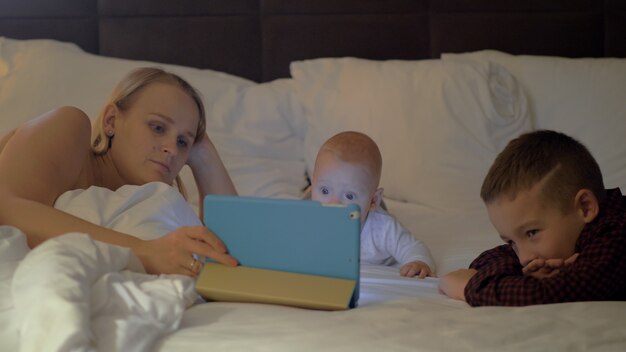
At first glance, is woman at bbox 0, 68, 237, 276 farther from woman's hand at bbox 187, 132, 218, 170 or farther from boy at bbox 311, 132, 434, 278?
boy at bbox 311, 132, 434, 278

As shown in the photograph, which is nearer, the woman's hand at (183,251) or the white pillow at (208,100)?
the woman's hand at (183,251)

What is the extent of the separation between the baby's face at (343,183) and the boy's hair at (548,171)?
48 cm

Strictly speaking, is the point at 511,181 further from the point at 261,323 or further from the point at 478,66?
the point at 478,66

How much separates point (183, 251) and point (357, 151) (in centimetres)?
68

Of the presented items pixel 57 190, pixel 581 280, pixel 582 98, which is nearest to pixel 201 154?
pixel 57 190

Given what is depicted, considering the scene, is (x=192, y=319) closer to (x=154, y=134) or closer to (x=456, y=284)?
(x=456, y=284)

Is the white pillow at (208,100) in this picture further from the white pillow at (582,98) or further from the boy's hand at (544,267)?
the boy's hand at (544,267)

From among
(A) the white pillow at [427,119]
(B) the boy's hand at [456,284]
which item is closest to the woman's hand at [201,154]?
(A) the white pillow at [427,119]

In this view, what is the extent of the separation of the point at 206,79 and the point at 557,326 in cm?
191

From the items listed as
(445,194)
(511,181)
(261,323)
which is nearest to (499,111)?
(445,194)

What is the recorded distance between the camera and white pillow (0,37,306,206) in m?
2.73

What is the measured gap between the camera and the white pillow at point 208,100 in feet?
8.95

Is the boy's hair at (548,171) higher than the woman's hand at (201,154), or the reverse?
the boy's hair at (548,171)

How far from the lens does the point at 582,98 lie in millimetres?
2723
